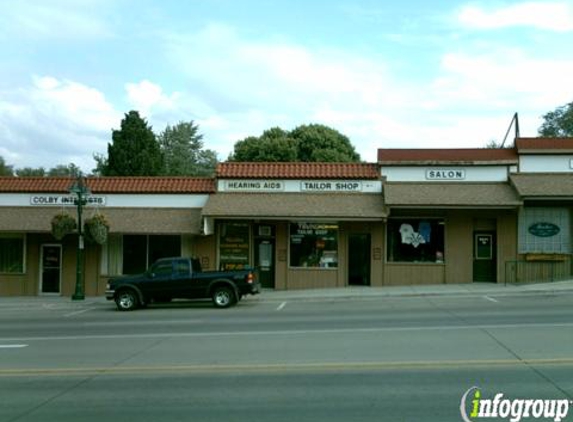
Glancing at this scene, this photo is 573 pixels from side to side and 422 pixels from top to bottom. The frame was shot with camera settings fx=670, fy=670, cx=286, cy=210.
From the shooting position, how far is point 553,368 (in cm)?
905

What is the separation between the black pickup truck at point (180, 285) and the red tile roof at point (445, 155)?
827 centimetres

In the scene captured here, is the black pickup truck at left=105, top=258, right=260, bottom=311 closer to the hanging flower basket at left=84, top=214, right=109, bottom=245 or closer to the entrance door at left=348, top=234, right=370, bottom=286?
the hanging flower basket at left=84, top=214, right=109, bottom=245

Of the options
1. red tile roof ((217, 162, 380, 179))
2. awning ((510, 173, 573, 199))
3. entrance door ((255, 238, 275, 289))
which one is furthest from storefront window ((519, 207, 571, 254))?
entrance door ((255, 238, 275, 289))

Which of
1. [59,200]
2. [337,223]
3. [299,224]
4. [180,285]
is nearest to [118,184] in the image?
[59,200]

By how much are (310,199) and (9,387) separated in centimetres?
1732

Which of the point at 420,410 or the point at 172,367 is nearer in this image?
the point at 420,410

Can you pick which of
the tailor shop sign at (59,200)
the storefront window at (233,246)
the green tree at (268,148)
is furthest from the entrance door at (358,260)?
the green tree at (268,148)

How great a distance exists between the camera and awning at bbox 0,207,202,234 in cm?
2525

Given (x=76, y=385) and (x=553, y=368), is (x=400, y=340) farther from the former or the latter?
(x=76, y=385)

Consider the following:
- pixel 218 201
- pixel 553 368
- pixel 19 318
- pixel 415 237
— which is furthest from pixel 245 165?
pixel 553 368

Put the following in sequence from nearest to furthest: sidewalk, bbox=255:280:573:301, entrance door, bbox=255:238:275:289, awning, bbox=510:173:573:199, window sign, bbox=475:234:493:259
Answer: sidewalk, bbox=255:280:573:301
awning, bbox=510:173:573:199
window sign, bbox=475:234:493:259
entrance door, bbox=255:238:275:289

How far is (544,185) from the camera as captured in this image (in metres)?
24.2

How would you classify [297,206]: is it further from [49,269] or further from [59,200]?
[49,269]

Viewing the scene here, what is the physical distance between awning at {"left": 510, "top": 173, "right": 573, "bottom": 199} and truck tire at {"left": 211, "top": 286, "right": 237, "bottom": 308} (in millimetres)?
10908
